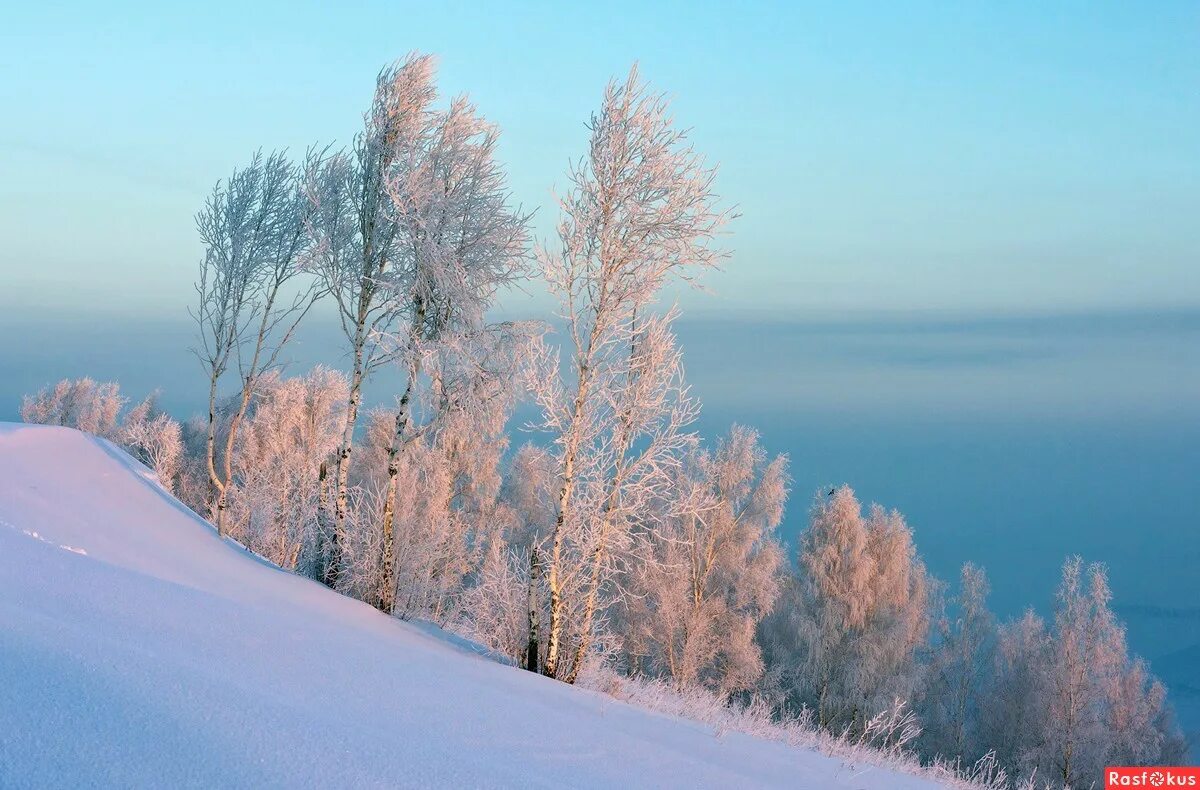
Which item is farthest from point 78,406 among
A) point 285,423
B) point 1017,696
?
point 1017,696

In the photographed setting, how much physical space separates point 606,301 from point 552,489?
8.78ft

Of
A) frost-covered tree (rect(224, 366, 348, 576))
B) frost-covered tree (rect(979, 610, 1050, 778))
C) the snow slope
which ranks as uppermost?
frost-covered tree (rect(224, 366, 348, 576))

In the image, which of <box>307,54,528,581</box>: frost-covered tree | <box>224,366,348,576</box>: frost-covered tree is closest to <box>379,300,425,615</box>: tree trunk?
<box>307,54,528,581</box>: frost-covered tree

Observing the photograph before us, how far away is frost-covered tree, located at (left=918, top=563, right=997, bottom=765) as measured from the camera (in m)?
31.4

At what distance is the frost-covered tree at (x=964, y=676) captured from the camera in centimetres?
3139

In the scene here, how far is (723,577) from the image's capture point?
29.6 meters

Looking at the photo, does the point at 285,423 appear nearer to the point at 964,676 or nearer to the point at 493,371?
the point at 493,371

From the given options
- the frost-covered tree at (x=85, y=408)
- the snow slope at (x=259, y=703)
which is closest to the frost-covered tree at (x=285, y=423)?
the frost-covered tree at (x=85, y=408)

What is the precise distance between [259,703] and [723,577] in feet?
88.4

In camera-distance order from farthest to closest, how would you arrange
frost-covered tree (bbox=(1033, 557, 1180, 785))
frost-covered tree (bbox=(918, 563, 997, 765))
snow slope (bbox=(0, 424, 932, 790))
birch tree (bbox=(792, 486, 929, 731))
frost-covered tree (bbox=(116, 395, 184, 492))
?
frost-covered tree (bbox=(918, 563, 997, 765))
birch tree (bbox=(792, 486, 929, 731))
frost-covered tree (bbox=(1033, 557, 1180, 785))
frost-covered tree (bbox=(116, 395, 184, 492))
snow slope (bbox=(0, 424, 932, 790))

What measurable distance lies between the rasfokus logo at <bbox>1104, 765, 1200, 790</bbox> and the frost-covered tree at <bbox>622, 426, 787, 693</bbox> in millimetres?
11304

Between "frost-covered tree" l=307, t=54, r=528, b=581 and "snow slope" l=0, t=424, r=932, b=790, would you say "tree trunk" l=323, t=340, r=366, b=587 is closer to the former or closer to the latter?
"frost-covered tree" l=307, t=54, r=528, b=581

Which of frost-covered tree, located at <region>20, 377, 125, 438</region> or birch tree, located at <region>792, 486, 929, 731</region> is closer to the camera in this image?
birch tree, located at <region>792, 486, 929, 731</region>

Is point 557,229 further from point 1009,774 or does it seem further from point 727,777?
point 1009,774
